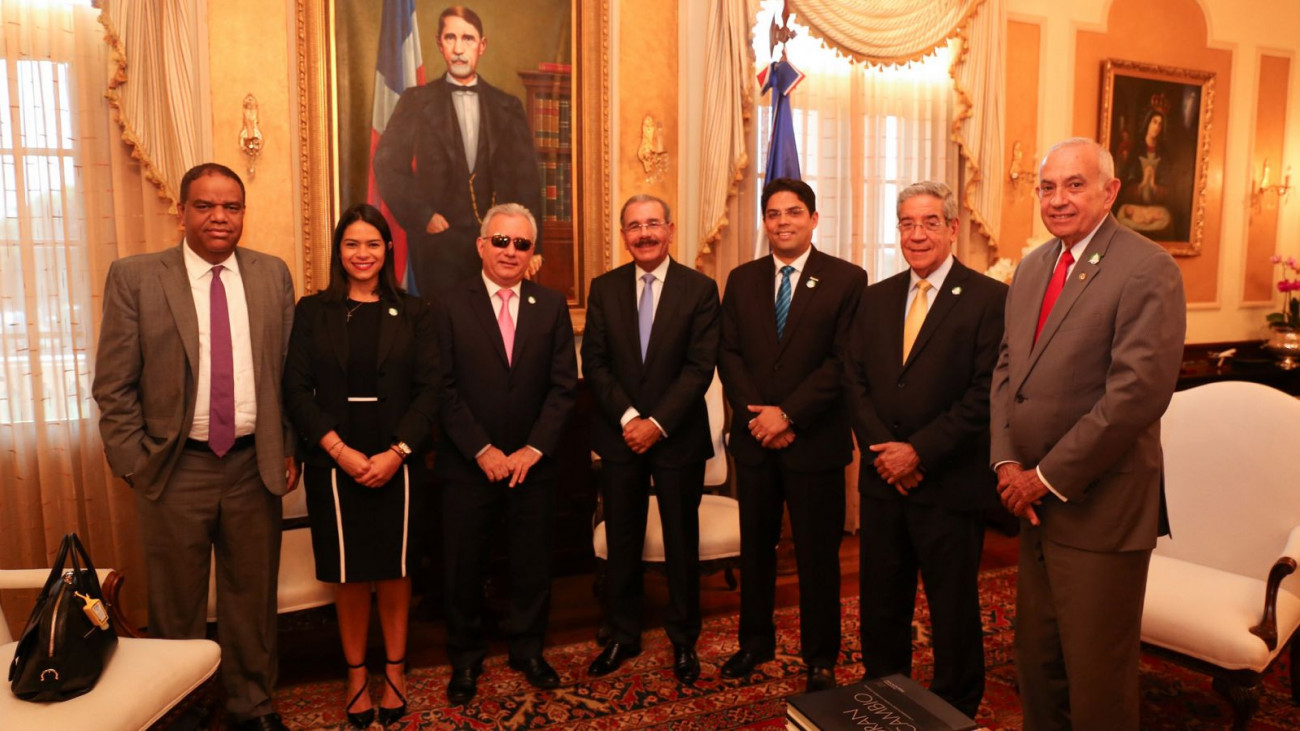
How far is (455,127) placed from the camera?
4.46 metres

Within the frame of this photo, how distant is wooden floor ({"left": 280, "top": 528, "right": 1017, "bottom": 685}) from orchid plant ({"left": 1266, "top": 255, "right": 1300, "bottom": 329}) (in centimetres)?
350

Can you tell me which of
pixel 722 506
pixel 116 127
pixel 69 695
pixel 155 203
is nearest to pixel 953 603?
pixel 722 506

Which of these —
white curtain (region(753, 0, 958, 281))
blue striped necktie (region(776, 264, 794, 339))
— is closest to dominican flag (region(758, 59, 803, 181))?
white curtain (region(753, 0, 958, 281))

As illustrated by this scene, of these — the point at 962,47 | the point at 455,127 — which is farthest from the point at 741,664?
the point at 962,47

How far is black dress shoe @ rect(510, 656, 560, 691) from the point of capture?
335cm

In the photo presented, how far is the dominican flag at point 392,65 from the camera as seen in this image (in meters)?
4.29

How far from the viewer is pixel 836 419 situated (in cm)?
327

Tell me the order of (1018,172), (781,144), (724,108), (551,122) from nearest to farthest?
(551,122) < (781,144) < (724,108) < (1018,172)

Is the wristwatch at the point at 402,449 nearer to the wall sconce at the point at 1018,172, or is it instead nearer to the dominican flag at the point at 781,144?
the dominican flag at the point at 781,144

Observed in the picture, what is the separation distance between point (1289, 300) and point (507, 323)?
675 cm

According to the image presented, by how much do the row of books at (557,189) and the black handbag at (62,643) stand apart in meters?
2.91

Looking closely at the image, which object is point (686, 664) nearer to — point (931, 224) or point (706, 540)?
point (706, 540)

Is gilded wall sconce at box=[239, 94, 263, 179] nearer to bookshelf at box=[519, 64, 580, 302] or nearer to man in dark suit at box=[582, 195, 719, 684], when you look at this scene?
bookshelf at box=[519, 64, 580, 302]

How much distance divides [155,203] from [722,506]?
3.00m
